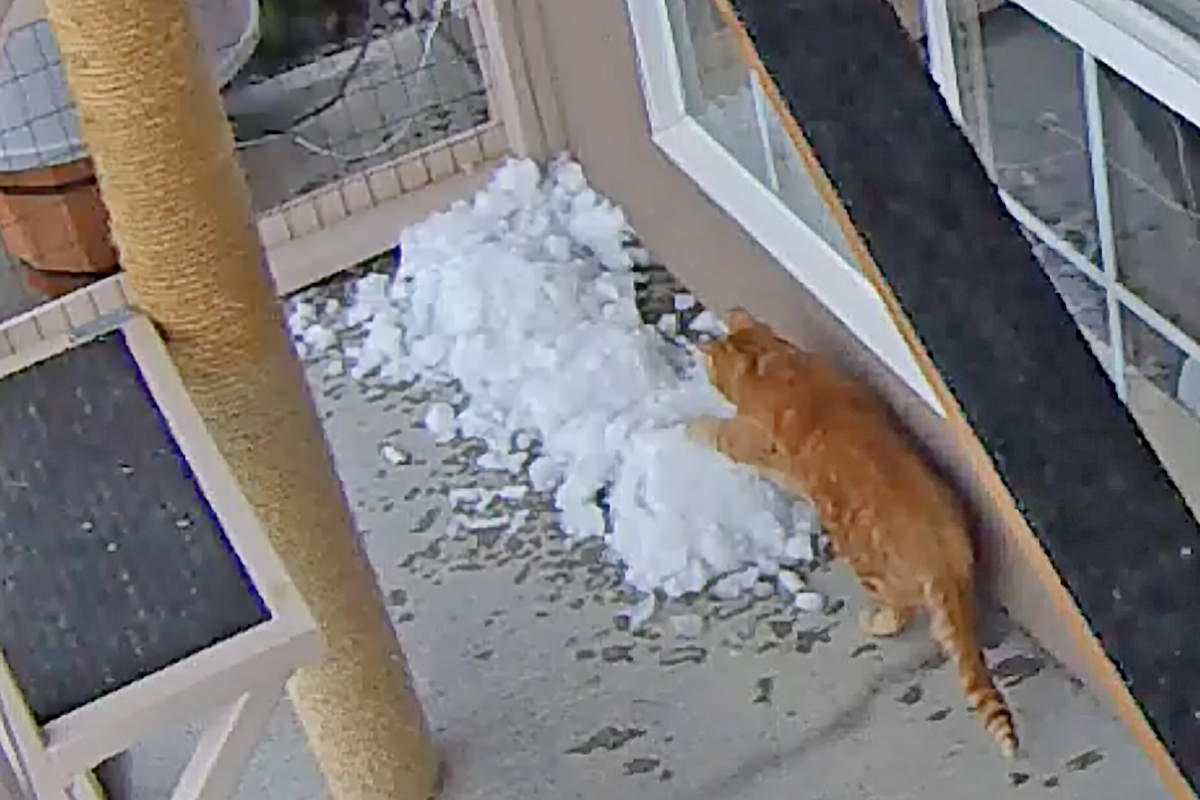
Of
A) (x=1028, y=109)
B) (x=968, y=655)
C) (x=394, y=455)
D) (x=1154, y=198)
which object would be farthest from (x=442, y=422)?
(x=1154, y=198)

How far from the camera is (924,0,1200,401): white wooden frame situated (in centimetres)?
138

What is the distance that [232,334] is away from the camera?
5.23 feet

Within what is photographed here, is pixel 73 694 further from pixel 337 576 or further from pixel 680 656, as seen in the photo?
pixel 680 656

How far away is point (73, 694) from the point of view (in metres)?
1.38

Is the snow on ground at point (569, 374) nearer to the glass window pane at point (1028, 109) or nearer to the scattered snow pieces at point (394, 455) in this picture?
the scattered snow pieces at point (394, 455)

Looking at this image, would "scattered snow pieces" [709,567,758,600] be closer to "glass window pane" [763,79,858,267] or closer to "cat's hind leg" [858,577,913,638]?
"cat's hind leg" [858,577,913,638]

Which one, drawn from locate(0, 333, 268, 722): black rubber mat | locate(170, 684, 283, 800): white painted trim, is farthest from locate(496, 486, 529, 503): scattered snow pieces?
locate(170, 684, 283, 800): white painted trim

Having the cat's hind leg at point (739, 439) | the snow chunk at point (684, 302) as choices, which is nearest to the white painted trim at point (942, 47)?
the cat's hind leg at point (739, 439)

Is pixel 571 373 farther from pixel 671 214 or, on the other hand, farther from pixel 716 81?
pixel 716 81

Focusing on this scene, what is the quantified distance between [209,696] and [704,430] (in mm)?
750

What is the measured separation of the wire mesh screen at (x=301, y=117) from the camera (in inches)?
94.4

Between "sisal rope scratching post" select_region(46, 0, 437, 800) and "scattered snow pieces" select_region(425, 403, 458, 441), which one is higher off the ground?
"sisal rope scratching post" select_region(46, 0, 437, 800)

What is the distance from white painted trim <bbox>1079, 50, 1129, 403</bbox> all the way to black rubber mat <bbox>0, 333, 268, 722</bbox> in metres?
0.69

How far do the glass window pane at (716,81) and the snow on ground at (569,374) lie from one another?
22 cm
